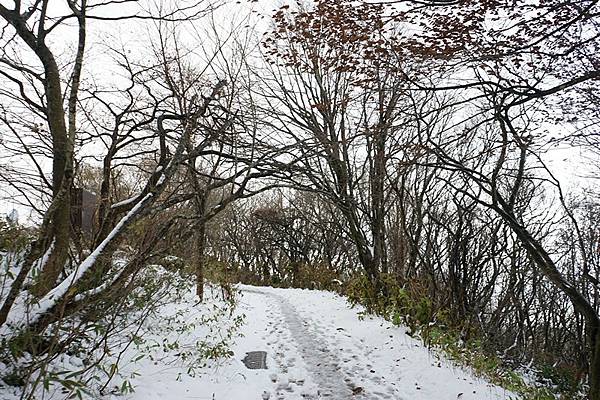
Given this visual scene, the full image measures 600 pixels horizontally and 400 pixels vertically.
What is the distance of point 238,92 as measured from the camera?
8.62 meters

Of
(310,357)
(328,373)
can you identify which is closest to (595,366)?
(328,373)

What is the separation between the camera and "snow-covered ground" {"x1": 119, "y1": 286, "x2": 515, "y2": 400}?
177 inches

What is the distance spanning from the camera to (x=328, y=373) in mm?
5234

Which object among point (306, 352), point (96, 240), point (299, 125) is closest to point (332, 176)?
point (299, 125)

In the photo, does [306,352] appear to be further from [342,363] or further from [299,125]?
[299,125]

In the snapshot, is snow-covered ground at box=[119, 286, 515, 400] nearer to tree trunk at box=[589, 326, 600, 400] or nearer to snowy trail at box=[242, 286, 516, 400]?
snowy trail at box=[242, 286, 516, 400]

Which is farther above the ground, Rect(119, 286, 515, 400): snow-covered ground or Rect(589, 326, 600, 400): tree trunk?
Rect(589, 326, 600, 400): tree trunk

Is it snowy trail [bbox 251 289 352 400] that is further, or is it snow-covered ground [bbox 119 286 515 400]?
snowy trail [bbox 251 289 352 400]

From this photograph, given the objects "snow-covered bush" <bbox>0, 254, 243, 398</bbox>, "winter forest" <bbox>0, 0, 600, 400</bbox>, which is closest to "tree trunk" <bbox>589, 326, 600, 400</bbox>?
"winter forest" <bbox>0, 0, 600, 400</bbox>

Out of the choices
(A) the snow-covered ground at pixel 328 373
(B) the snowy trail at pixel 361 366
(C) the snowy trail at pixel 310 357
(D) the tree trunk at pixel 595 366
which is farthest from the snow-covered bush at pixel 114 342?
(D) the tree trunk at pixel 595 366

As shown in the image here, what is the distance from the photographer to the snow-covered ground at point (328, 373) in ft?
14.7

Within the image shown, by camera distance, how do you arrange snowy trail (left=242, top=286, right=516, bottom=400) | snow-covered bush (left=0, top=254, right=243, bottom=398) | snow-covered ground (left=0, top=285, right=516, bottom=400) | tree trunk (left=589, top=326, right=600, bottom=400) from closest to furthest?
1. snow-covered bush (left=0, top=254, right=243, bottom=398)
2. snow-covered ground (left=0, top=285, right=516, bottom=400)
3. snowy trail (left=242, top=286, right=516, bottom=400)
4. tree trunk (left=589, top=326, right=600, bottom=400)

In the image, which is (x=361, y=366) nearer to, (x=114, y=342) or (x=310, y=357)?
(x=310, y=357)

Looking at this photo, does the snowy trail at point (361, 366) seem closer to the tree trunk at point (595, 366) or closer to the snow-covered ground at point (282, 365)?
the snow-covered ground at point (282, 365)
